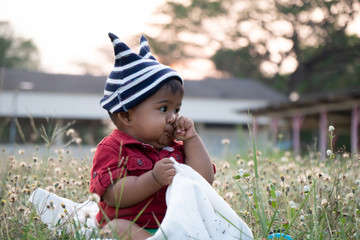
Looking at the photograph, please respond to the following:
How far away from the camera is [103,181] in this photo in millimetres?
2213

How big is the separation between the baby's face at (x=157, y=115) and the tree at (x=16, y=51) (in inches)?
1811

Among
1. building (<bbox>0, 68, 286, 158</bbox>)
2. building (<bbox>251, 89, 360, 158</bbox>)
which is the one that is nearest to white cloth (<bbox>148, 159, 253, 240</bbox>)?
building (<bbox>251, 89, 360, 158</bbox>)

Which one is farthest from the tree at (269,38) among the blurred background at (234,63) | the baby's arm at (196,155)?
the baby's arm at (196,155)

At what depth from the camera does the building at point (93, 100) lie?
29875 millimetres

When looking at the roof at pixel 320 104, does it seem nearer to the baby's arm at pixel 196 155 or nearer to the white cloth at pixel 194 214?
the baby's arm at pixel 196 155

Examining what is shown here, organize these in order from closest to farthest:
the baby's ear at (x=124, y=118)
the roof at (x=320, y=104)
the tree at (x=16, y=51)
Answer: the baby's ear at (x=124, y=118)
the roof at (x=320, y=104)
the tree at (x=16, y=51)

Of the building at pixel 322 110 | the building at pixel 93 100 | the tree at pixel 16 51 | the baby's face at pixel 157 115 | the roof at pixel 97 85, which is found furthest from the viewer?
the tree at pixel 16 51

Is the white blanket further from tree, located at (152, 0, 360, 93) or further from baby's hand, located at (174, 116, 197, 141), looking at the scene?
tree, located at (152, 0, 360, 93)

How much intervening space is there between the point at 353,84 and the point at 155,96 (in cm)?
3452

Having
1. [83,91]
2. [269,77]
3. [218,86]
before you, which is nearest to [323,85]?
[269,77]

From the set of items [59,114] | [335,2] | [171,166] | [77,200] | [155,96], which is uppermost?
[335,2]

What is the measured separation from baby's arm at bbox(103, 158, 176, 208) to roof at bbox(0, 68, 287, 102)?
29.2 metres

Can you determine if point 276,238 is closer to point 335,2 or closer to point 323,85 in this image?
point 335,2

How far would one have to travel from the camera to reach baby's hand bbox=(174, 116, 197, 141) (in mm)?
2406
